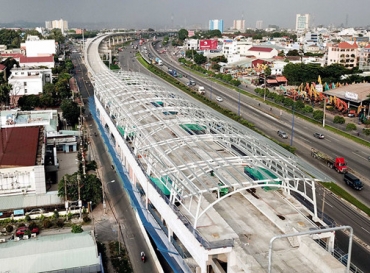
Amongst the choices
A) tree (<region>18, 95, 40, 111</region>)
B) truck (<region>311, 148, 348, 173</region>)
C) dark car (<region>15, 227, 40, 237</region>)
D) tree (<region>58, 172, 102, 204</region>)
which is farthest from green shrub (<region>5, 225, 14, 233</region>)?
tree (<region>18, 95, 40, 111</region>)

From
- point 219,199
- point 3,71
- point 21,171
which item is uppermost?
point 3,71

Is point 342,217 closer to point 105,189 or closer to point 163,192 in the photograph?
point 163,192

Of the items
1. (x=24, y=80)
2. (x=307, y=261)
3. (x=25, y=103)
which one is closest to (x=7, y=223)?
(x=307, y=261)

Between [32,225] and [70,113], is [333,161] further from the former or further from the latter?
[70,113]

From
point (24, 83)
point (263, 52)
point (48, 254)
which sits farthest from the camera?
point (263, 52)

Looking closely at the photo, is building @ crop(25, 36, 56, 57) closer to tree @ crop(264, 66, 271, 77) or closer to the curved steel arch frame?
tree @ crop(264, 66, 271, 77)

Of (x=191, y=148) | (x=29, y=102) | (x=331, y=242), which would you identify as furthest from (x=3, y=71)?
(x=331, y=242)

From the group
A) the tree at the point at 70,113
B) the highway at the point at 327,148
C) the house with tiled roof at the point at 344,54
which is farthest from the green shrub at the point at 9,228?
the house with tiled roof at the point at 344,54
